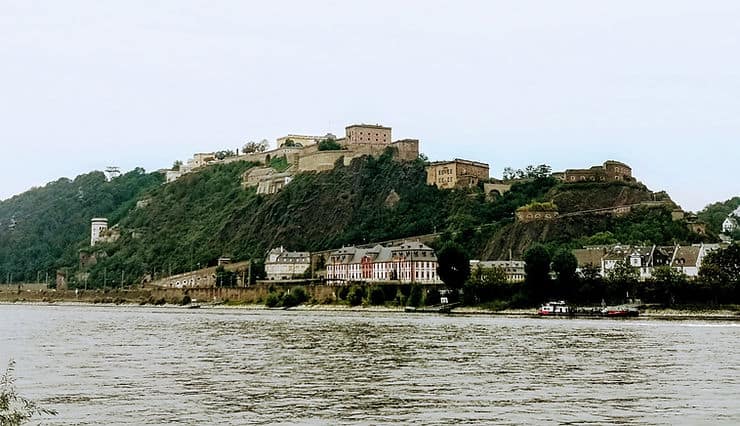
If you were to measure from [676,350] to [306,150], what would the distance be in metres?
145

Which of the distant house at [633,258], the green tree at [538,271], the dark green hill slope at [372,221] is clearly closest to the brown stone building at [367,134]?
the dark green hill slope at [372,221]

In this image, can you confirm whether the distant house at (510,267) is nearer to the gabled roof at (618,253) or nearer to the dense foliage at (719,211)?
the gabled roof at (618,253)

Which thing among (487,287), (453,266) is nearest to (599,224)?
(453,266)

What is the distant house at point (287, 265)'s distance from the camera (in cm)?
14562

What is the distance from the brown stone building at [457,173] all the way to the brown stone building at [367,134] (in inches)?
810

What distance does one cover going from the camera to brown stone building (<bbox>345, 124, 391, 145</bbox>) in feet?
597

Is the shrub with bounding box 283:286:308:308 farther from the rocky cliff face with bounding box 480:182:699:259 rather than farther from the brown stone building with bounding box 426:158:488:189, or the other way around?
the brown stone building with bounding box 426:158:488:189

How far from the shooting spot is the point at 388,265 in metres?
125

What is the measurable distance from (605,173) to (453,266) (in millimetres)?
58109

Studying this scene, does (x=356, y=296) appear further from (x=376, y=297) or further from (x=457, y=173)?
(x=457, y=173)

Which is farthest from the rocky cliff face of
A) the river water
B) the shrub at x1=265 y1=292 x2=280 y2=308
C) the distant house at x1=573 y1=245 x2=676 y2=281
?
the river water

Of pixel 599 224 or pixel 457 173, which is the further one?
pixel 457 173

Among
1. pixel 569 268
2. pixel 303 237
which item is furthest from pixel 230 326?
pixel 303 237

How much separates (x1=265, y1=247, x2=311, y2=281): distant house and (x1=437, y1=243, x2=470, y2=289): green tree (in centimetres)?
4421
